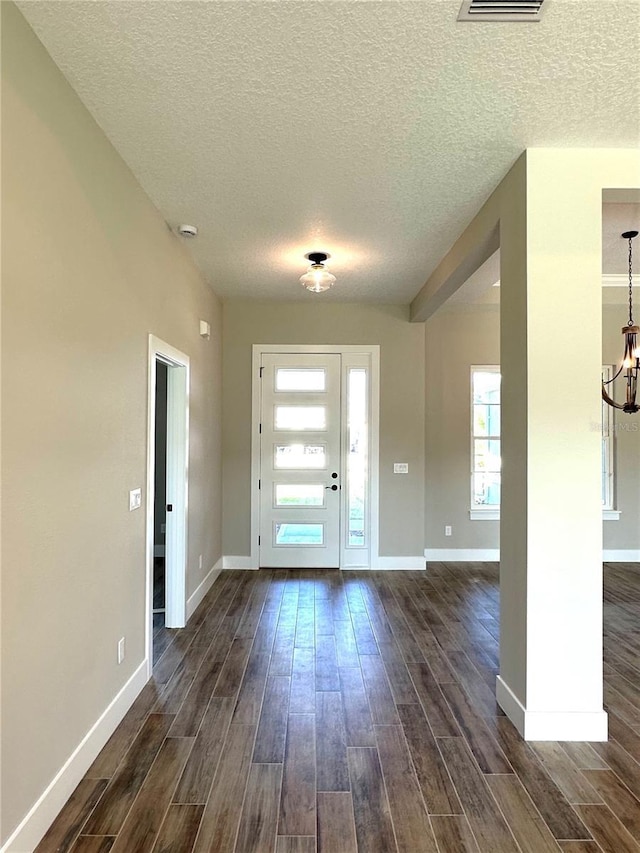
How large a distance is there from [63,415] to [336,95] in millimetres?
1687

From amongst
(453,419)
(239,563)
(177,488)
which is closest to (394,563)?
(239,563)

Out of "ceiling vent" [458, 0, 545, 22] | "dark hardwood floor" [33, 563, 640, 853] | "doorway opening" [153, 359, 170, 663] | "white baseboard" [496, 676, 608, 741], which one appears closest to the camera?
"ceiling vent" [458, 0, 545, 22]

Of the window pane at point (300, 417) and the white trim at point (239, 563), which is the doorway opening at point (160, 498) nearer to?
the white trim at point (239, 563)

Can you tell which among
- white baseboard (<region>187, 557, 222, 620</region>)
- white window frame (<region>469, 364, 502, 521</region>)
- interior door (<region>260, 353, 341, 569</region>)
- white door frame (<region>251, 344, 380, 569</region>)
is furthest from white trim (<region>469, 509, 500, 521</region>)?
white baseboard (<region>187, 557, 222, 620</region>)

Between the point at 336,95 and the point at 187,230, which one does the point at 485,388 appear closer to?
the point at 187,230

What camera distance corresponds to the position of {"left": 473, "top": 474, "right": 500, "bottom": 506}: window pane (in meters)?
5.87

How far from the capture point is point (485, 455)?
5910 mm

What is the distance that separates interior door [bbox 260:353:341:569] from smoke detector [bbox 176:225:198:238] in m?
2.11

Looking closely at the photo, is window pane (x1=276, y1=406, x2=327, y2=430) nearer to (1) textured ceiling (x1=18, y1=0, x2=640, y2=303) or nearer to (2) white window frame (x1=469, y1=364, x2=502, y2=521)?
(2) white window frame (x1=469, y1=364, x2=502, y2=521)

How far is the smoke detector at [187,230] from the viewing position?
3355 mm

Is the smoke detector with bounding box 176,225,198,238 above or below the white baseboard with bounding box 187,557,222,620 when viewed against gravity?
above

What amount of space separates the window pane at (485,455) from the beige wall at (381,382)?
2.81 feet

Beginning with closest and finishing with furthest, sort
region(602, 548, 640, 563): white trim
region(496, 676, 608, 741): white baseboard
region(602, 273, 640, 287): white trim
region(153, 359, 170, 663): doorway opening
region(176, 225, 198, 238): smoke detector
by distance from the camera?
region(496, 676, 608, 741): white baseboard → region(176, 225, 198, 238): smoke detector → region(153, 359, 170, 663): doorway opening → region(602, 273, 640, 287): white trim → region(602, 548, 640, 563): white trim

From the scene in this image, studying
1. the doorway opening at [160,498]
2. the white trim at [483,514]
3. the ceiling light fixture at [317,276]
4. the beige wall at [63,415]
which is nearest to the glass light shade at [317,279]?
the ceiling light fixture at [317,276]
